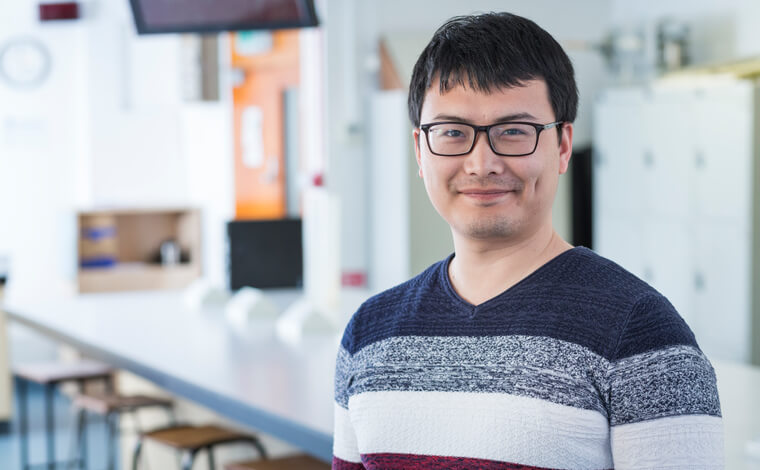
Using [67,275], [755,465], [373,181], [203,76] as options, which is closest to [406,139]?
[373,181]

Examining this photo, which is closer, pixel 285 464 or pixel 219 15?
pixel 285 464

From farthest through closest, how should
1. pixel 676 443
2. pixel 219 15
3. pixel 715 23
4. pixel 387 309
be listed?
pixel 715 23, pixel 219 15, pixel 387 309, pixel 676 443

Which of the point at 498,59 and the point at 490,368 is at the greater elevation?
the point at 498,59

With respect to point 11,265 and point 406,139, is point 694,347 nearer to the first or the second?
point 406,139

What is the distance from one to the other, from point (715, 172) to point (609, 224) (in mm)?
965

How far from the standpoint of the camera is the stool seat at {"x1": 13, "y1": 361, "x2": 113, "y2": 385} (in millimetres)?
4098

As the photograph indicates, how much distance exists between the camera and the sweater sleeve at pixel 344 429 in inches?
46.9

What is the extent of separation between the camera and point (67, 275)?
7.40 m

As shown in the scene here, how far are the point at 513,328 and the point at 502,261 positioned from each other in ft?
0.29

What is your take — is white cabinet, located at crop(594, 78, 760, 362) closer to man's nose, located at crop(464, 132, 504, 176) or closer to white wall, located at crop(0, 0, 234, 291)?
white wall, located at crop(0, 0, 234, 291)

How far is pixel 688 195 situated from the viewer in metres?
5.71

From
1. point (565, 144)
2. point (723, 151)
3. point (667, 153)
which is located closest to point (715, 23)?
point (667, 153)

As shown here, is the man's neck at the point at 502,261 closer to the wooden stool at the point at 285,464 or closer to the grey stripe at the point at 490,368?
the grey stripe at the point at 490,368

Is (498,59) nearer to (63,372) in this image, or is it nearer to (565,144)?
(565,144)
